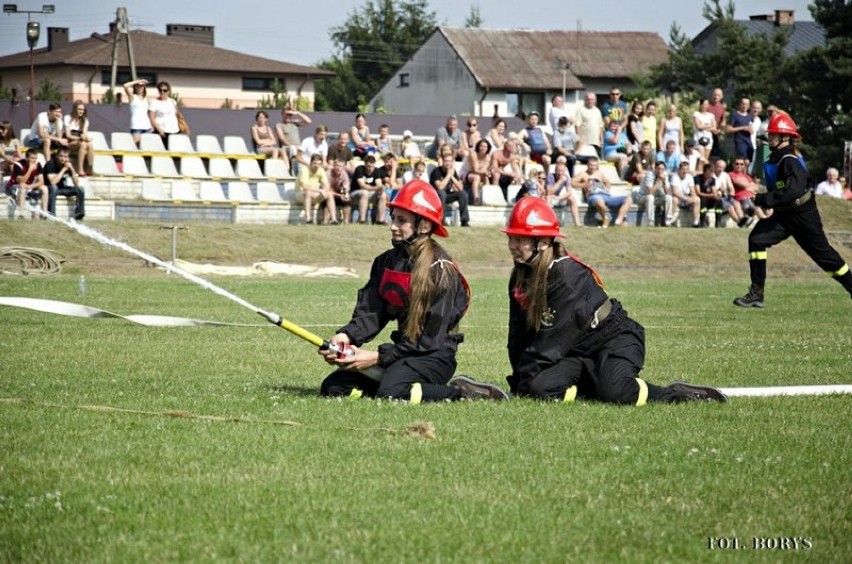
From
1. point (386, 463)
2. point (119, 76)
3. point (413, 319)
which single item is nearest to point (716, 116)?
point (413, 319)

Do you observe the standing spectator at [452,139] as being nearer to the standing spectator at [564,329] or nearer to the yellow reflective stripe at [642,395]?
the standing spectator at [564,329]

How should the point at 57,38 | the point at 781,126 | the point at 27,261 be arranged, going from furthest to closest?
the point at 57,38 → the point at 27,261 → the point at 781,126

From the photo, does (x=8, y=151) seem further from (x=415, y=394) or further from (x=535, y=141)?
(x=415, y=394)

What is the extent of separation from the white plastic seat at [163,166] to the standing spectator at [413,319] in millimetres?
21681

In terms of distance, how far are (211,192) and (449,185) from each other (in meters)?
5.34

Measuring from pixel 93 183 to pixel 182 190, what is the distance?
6.29ft

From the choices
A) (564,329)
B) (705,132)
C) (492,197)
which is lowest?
(564,329)

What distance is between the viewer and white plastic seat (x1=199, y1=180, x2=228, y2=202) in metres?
29.0

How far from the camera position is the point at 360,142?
3047 centimetres

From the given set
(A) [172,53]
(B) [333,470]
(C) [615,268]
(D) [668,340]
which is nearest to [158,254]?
(C) [615,268]

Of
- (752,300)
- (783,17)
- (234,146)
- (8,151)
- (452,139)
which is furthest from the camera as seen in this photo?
(783,17)

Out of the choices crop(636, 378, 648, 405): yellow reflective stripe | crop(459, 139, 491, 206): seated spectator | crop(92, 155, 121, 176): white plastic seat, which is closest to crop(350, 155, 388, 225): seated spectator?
crop(459, 139, 491, 206): seated spectator

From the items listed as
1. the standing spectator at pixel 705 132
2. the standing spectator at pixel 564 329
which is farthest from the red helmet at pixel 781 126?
the standing spectator at pixel 705 132

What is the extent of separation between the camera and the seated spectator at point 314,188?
93.5 ft
